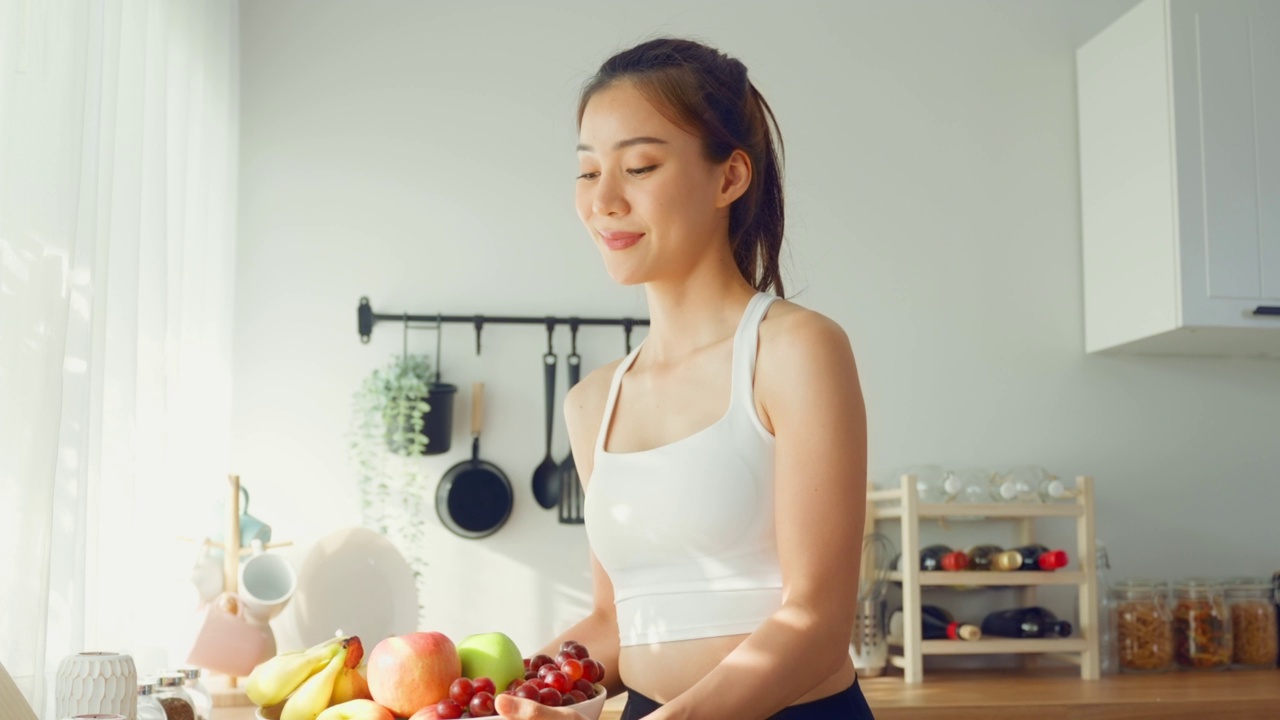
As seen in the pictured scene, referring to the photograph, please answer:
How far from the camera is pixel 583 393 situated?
3.97ft

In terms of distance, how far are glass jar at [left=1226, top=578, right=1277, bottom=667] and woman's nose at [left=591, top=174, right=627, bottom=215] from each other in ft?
7.47

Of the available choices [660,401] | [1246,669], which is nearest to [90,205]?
[660,401]

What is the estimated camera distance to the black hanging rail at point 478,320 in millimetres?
2621

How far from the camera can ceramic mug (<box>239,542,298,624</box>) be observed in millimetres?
2033

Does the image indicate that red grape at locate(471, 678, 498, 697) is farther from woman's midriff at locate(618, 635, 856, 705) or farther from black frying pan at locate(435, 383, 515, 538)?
black frying pan at locate(435, 383, 515, 538)

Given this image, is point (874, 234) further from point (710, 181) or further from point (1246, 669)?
point (710, 181)

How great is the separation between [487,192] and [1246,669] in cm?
200

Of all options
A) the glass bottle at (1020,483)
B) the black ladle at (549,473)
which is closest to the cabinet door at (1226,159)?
the glass bottle at (1020,483)

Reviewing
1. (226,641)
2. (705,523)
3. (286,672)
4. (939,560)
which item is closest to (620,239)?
(705,523)

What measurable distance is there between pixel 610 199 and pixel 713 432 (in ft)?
0.71

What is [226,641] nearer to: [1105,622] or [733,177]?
[733,177]

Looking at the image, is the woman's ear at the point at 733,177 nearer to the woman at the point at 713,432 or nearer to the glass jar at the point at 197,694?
the woman at the point at 713,432

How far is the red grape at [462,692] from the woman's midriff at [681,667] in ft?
0.70

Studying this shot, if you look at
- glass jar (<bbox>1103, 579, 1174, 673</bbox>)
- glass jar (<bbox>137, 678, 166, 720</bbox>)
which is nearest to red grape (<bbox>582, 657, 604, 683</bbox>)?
glass jar (<bbox>137, 678, 166, 720</bbox>)
